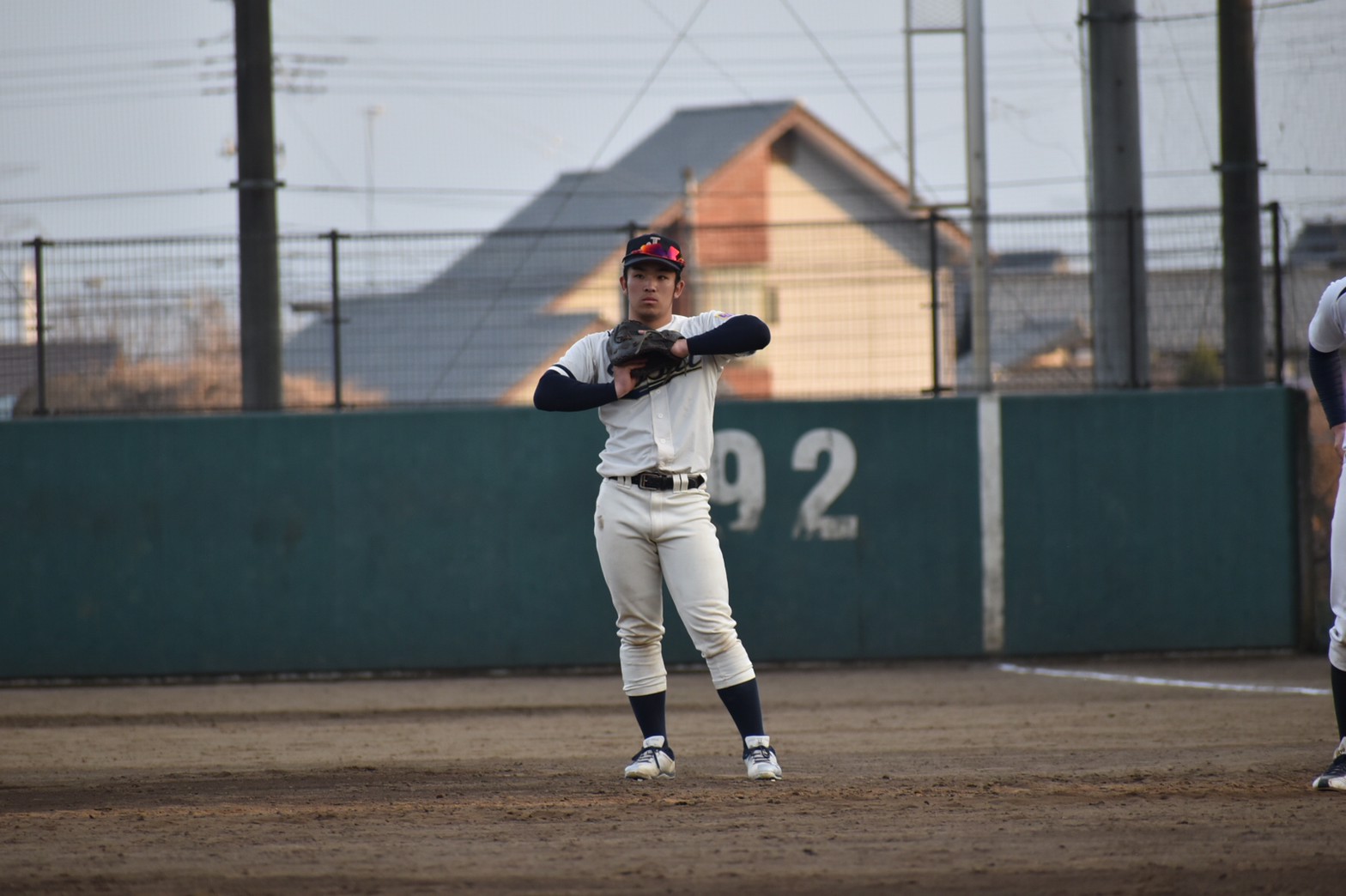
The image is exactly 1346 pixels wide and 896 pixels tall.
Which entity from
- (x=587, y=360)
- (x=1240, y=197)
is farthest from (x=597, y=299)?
(x=587, y=360)

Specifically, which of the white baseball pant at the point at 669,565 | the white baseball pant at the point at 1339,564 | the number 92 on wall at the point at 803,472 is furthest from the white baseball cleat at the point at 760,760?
the number 92 on wall at the point at 803,472

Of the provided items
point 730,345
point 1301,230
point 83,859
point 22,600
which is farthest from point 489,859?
point 1301,230

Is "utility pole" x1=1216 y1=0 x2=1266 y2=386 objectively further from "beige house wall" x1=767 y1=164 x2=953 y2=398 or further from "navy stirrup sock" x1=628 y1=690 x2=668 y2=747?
"navy stirrup sock" x1=628 y1=690 x2=668 y2=747

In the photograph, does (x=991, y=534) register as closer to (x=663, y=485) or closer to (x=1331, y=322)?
(x=1331, y=322)

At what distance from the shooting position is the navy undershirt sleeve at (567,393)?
5.54m

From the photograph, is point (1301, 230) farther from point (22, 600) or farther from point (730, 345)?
point (22, 600)

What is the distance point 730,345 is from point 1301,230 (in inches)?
311

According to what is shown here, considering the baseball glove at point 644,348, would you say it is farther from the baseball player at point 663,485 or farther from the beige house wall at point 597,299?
the beige house wall at point 597,299

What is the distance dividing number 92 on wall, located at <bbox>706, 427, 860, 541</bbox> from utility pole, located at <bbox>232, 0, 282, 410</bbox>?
344 cm

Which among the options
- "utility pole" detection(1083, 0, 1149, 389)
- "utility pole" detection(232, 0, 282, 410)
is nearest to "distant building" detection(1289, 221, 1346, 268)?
"utility pole" detection(1083, 0, 1149, 389)

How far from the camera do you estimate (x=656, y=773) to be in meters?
5.66

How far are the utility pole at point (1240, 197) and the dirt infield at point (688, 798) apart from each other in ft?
9.81

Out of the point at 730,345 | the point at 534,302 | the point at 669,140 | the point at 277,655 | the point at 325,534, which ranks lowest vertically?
the point at 277,655

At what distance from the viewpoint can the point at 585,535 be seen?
426 inches
